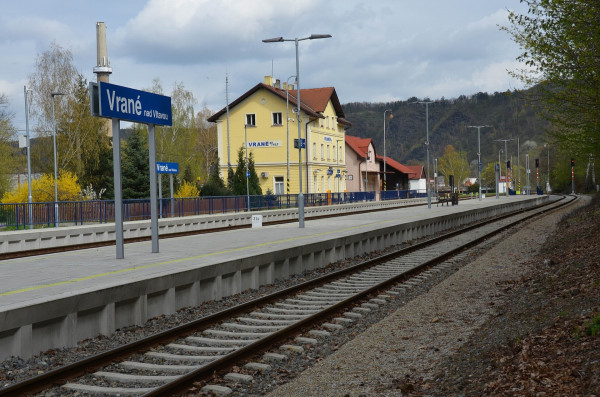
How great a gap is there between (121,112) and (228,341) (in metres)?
7.60

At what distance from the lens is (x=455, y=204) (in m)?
56.1

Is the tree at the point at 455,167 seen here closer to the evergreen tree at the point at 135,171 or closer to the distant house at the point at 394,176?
the distant house at the point at 394,176

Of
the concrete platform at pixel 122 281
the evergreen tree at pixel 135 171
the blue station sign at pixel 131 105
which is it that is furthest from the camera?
the evergreen tree at pixel 135 171

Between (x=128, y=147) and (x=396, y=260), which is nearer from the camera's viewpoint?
(x=396, y=260)

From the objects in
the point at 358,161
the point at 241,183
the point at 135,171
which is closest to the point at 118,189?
the point at 135,171

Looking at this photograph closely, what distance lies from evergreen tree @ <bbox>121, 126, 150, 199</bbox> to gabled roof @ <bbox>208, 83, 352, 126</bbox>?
814 inches

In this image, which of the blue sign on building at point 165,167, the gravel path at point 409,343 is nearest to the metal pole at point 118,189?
the gravel path at point 409,343

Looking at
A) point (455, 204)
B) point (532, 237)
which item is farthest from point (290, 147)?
point (532, 237)

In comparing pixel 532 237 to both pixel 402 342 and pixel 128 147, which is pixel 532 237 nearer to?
pixel 402 342

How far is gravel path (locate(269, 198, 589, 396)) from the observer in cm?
691

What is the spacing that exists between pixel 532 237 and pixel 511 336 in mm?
19057

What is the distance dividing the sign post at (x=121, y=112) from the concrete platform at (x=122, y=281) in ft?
3.14

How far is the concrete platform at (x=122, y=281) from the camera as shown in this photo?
822 cm

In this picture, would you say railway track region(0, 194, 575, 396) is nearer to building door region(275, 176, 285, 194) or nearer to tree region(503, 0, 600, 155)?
tree region(503, 0, 600, 155)
